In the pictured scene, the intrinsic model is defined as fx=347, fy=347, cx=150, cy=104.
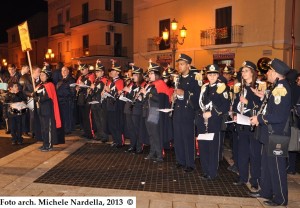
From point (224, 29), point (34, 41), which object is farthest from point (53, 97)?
point (34, 41)

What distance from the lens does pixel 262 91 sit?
596 centimetres

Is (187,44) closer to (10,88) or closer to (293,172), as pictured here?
(10,88)

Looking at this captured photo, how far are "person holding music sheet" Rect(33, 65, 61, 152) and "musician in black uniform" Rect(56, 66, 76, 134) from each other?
213 cm

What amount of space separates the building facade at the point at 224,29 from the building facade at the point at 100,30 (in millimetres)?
7062

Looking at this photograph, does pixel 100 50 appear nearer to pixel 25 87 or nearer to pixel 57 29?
pixel 57 29

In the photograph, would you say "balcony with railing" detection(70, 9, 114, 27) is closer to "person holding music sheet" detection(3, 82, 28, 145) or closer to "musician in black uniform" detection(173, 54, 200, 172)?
"person holding music sheet" detection(3, 82, 28, 145)

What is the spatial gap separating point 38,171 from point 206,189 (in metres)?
3.47

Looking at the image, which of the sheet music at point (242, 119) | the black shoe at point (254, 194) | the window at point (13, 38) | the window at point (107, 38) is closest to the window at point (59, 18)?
the window at point (107, 38)

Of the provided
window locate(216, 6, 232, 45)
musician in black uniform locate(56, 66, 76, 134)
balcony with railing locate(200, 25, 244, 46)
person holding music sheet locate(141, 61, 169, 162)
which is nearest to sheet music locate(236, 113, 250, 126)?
person holding music sheet locate(141, 61, 169, 162)

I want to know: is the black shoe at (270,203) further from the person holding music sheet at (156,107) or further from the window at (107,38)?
the window at (107,38)

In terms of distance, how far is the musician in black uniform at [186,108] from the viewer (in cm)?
714

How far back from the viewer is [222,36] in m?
22.5

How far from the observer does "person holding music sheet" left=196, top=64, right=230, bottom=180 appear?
21.2ft

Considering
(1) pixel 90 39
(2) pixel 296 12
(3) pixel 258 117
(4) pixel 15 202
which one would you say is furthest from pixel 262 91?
(1) pixel 90 39
